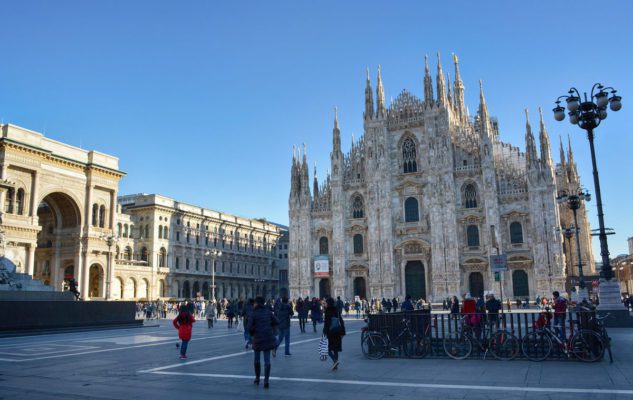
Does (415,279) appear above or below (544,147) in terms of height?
below

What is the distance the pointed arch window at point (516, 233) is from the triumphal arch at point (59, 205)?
37.4 meters

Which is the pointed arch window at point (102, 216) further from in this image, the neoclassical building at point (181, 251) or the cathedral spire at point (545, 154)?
the cathedral spire at point (545, 154)

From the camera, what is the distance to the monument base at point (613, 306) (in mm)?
18881

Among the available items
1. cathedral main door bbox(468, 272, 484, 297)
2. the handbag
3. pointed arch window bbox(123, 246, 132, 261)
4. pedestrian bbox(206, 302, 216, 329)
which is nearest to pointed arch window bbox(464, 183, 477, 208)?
cathedral main door bbox(468, 272, 484, 297)

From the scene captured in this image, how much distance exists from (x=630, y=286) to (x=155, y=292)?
212 feet

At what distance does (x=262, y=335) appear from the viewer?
930 cm

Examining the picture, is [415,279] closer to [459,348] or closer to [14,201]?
[14,201]

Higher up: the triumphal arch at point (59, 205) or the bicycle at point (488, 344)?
the triumphal arch at point (59, 205)

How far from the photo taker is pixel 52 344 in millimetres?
18125

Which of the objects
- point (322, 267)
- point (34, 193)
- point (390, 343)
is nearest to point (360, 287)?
point (322, 267)

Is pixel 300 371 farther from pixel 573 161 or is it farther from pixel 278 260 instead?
pixel 278 260

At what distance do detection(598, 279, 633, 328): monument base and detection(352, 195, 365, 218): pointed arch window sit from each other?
36247 mm

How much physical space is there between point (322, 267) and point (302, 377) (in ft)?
145

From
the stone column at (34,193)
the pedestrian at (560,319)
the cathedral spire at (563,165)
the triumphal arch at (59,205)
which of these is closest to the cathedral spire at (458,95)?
the cathedral spire at (563,165)
